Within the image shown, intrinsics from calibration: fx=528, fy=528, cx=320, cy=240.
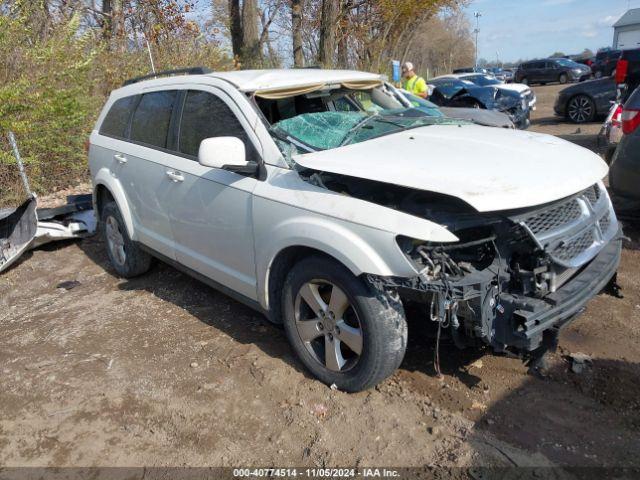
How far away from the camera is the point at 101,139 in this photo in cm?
511

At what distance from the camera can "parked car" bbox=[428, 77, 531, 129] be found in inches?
482

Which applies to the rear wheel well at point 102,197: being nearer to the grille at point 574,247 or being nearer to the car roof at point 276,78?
the car roof at point 276,78

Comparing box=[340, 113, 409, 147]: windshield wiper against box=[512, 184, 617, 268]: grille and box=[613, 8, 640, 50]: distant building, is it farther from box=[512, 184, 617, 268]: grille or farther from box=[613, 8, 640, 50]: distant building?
box=[613, 8, 640, 50]: distant building

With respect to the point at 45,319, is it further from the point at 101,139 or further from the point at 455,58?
the point at 455,58

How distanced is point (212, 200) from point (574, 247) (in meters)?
2.25

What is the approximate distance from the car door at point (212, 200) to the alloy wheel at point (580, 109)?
11.6m

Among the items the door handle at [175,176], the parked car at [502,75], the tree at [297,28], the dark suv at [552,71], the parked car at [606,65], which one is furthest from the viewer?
the dark suv at [552,71]

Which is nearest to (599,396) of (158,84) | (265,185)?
(265,185)

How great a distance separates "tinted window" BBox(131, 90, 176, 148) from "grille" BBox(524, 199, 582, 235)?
2813mm

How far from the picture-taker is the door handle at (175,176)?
12.7ft

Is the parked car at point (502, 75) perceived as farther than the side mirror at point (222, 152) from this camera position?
Yes

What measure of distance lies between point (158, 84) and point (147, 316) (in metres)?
1.94

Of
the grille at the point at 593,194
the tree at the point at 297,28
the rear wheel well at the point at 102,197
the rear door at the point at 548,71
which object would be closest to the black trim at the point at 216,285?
the rear wheel well at the point at 102,197

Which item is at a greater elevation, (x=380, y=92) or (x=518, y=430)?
(x=380, y=92)
